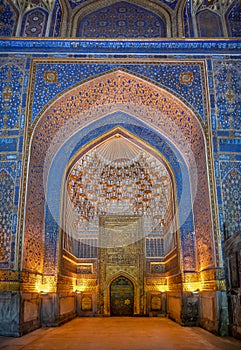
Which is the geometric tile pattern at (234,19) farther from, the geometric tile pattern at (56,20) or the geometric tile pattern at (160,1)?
the geometric tile pattern at (56,20)

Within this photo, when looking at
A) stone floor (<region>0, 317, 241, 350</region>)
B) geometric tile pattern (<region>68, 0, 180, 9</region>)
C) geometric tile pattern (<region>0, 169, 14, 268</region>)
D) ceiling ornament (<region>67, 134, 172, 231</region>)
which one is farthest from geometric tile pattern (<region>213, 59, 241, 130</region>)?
ceiling ornament (<region>67, 134, 172, 231</region>)

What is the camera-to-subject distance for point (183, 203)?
779cm

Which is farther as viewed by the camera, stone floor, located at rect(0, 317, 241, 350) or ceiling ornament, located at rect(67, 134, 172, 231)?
ceiling ornament, located at rect(67, 134, 172, 231)

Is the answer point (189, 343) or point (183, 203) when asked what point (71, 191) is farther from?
point (189, 343)

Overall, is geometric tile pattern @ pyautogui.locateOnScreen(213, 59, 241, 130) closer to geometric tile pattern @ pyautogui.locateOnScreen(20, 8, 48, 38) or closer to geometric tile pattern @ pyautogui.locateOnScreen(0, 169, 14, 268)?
geometric tile pattern @ pyautogui.locateOnScreen(20, 8, 48, 38)

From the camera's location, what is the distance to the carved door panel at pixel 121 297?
34.7ft

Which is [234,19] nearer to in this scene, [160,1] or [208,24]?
[208,24]

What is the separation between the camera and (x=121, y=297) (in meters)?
10.7

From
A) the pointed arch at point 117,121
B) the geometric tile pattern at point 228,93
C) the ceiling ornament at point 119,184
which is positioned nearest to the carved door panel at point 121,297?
the ceiling ornament at point 119,184

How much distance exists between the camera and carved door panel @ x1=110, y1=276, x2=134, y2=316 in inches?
416

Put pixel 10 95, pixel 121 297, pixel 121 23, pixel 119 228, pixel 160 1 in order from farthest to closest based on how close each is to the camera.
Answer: pixel 119 228 < pixel 121 297 < pixel 160 1 < pixel 121 23 < pixel 10 95

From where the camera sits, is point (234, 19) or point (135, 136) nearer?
point (234, 19)

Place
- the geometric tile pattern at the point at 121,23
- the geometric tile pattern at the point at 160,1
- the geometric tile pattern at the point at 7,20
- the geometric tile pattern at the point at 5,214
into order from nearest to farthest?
the geometric tile pattern at the point at 5,214 → the geometric tile pattern at the point at 7,20 → the geometric tile pattern at the point at 121,23 → the geometric tile pattern at the point at 160,1

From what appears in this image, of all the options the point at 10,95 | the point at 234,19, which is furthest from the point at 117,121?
the point at 234,19
